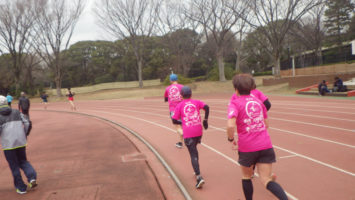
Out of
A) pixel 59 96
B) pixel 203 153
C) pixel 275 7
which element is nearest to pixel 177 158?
pixel 203 153

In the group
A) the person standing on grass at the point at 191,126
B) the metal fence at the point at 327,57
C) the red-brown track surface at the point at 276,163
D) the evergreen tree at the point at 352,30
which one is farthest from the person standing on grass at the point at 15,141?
the evergreen tree at the point at 352,30

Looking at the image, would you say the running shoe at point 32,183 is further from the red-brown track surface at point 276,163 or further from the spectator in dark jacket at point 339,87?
the spectator in dark jacket at point 339,87

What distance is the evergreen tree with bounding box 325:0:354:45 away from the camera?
39166 mm

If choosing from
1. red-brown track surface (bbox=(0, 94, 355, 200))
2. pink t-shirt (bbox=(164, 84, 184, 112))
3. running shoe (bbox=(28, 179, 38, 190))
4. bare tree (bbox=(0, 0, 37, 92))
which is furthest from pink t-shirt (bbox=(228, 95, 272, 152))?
bare tree (bbox=(0, 0, 37, 92))

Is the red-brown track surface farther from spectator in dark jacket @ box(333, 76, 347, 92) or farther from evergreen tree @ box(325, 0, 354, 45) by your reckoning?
evergreen tree @ box(325, 0, 354, 45)

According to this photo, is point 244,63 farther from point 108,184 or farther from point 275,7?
point 108,184

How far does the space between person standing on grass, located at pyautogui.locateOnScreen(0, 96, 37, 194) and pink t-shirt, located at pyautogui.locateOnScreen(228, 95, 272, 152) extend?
3.71 meters

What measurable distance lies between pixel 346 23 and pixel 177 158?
4327cm

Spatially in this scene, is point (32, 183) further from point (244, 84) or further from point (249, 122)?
point (244, 84)

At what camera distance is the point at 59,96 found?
124 ft

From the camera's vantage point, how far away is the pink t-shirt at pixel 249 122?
3.01 metres

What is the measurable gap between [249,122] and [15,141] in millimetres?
3902

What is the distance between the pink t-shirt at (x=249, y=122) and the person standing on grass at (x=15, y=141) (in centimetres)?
371

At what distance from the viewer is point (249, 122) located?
9.95ft
